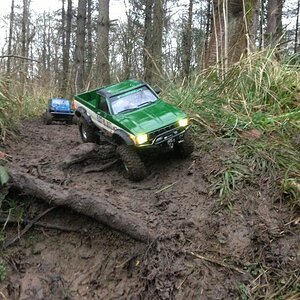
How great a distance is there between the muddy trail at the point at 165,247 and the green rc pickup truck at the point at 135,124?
32 centimetres

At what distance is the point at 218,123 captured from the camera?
473 centimetres

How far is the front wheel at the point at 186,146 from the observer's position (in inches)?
166

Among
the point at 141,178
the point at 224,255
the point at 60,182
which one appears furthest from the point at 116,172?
the point at 224,255

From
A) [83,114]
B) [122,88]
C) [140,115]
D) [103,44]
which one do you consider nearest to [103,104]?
[122,88]

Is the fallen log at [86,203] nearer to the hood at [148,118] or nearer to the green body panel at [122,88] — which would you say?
the hood at [148,118]

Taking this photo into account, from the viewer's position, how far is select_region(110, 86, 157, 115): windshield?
186 inches

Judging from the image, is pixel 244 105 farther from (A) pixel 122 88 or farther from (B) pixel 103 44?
(B) pixel 103 44

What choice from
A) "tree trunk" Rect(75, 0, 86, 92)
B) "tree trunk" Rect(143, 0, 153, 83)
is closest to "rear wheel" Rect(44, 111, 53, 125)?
"tree trunk" Rect(143, 0, 153, 83)

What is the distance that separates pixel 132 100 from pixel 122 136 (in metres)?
0.78

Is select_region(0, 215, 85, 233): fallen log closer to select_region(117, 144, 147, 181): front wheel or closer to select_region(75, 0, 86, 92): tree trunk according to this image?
select_region(117, 144, 147, 181): front wheel

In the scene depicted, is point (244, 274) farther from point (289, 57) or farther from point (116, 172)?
point (289, 57)

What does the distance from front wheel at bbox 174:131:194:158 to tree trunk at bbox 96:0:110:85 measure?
7041mm

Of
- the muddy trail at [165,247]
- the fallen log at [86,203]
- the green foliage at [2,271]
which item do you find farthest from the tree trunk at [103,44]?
the green foliage at [2,271]

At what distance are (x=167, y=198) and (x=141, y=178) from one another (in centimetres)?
48
